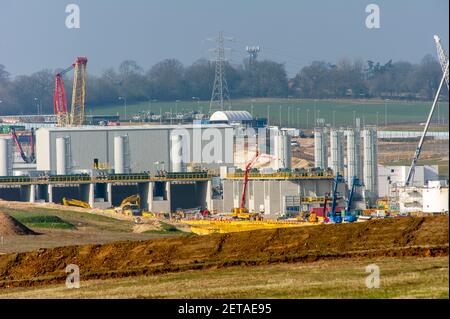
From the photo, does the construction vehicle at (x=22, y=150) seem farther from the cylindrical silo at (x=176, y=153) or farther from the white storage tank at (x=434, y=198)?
the white storage tank at (x=434, y=198)

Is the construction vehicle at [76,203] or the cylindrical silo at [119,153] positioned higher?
the cylindrical silo at [119,153]

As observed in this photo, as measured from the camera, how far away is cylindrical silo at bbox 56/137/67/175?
109444 millimetres

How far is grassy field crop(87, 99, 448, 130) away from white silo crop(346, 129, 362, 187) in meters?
36.4

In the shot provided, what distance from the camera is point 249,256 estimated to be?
34.1 meters

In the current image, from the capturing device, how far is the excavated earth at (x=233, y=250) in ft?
107

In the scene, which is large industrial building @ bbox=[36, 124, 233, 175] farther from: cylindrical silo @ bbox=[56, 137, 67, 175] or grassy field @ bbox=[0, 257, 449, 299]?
grassy field @ bbox=[0, 257, 449, 299]

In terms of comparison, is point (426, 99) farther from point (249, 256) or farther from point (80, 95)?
point (249, 256)

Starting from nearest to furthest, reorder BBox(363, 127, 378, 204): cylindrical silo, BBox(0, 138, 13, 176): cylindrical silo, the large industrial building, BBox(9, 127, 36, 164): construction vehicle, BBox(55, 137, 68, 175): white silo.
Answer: BBox(363, 127, 378, 204): cylindrical silo < BBox(55, 137, 68, 175): white silo < the large industrial building < BBox(0, 138, 13, 176): cylindrical silo < BBox(9, 127, 36, 164): construction vehicle

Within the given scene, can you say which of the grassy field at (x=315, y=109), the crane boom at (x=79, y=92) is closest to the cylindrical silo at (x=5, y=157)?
the crane boom at (x=79, y=92)

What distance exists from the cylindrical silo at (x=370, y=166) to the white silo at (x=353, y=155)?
1060 millimetres

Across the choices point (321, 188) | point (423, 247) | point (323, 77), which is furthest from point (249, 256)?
point (323, 77)

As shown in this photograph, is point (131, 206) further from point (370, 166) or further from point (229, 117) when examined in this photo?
point (229, 117)

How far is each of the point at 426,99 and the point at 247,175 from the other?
4497 cm

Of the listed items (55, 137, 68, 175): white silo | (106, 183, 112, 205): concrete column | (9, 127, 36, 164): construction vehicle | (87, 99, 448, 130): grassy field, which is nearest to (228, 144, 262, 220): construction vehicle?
(106, 183, 112, 205): concrete column
